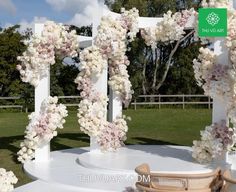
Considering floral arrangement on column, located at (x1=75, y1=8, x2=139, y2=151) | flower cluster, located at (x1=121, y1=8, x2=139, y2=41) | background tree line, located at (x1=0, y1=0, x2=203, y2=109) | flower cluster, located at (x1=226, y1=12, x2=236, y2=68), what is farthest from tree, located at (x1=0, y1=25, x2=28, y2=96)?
flower cluster, located at (x1=226, y1=12, x2=236, y2=68)

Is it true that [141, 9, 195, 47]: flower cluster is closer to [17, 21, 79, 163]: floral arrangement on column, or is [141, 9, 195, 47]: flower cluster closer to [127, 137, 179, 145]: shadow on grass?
[17, 21, 79, 163]: floral arrangement on column

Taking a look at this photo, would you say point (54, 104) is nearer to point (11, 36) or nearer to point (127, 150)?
point (127, 150)

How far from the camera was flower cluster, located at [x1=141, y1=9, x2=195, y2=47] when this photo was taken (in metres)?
7.55

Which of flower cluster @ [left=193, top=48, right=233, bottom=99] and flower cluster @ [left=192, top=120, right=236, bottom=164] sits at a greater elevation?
flower cluster @ [left=193, top=48, right=233, bottom=99]

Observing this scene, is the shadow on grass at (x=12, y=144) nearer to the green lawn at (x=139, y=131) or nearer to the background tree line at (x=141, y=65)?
the green lawn at (x=139, y=131)

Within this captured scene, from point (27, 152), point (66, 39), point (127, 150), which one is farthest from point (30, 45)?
point (127, 150)

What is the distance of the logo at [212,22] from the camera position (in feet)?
22.5

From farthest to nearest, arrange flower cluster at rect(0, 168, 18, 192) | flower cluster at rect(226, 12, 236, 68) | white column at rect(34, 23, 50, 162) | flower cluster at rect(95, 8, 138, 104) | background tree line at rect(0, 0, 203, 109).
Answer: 1. background tree line at rect(0, 0, 203, 109)
2. white column at rect(34, 23, 50, 162)
3. flower cluster at rect(95, 8, 138, 104)
4. flower cluster at rect(226, 12, 236, 68)
5. flower cluster at rect(0, 168, 18, 192)

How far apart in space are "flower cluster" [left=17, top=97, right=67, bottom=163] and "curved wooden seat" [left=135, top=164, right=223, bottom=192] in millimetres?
2850

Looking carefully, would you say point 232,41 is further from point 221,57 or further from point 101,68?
point 101,68

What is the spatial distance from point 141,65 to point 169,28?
20.2 meters

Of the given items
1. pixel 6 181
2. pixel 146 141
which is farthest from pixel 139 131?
pixel 6 181

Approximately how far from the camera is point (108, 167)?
666 centimetres

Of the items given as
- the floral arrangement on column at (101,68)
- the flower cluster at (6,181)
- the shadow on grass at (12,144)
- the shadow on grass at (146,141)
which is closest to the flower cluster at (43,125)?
the floral arrangement on column at (101,68)
